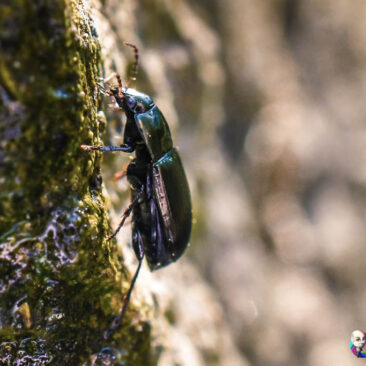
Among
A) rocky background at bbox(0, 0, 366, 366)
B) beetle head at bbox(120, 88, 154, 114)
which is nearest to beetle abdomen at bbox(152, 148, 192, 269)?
beetle head at bbox(120, 88, 154, 114)

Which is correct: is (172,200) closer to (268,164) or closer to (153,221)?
(153,221)

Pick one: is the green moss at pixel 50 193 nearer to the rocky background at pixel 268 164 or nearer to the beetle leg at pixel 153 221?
the beetle leg at pixel 153 221

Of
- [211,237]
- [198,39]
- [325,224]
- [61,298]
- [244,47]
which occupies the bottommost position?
[61,298]

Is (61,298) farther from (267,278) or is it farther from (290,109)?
(290,109)

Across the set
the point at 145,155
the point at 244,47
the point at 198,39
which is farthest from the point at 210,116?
the point at 145,155

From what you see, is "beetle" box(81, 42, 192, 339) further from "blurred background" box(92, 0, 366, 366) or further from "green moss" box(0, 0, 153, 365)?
"blurred background" box(92, 0, 366, 366)

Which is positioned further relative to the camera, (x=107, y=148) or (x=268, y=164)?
(x=268, y=164)

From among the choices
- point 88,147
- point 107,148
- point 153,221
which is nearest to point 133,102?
point 107,148

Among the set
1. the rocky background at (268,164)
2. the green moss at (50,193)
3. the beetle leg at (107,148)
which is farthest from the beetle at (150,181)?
the rocky background at (268,164)
